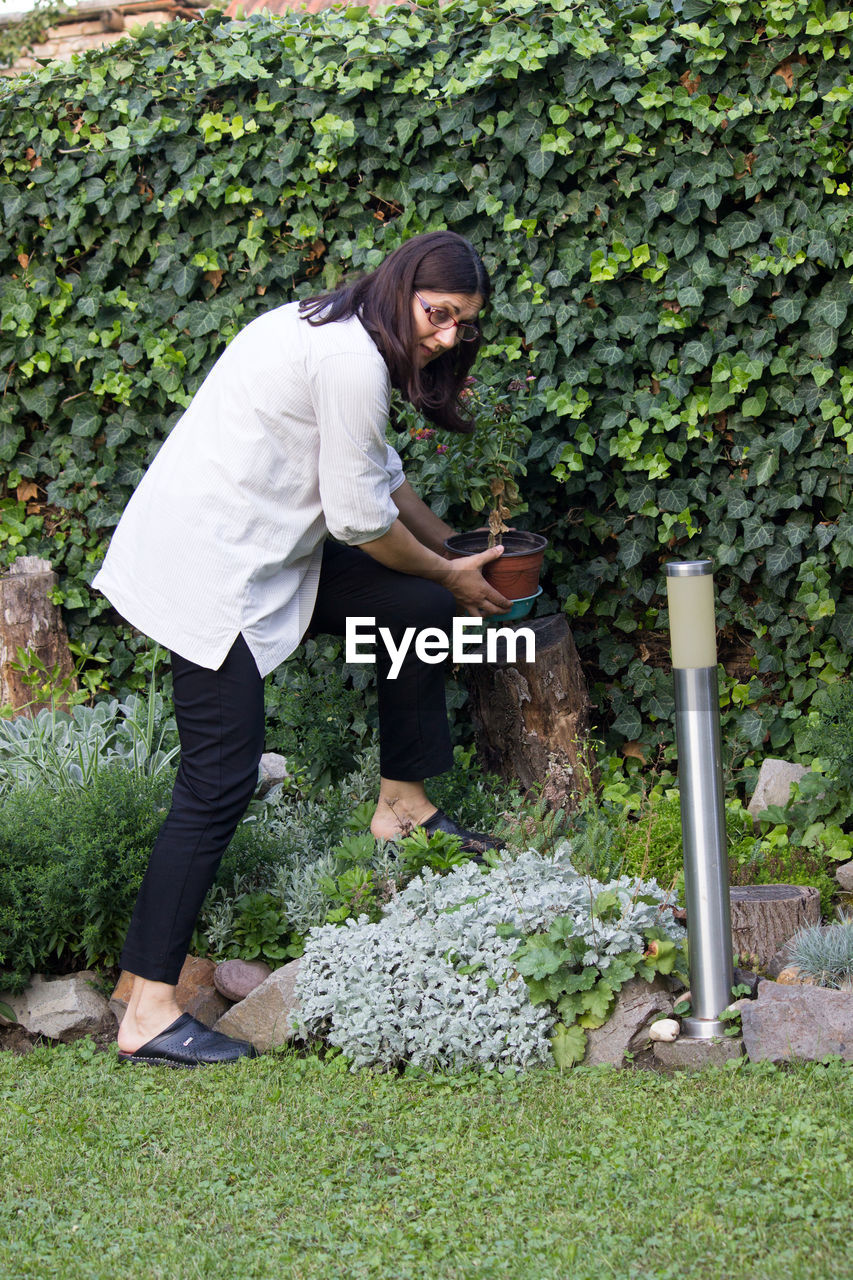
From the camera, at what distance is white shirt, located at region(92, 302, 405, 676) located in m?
2.83

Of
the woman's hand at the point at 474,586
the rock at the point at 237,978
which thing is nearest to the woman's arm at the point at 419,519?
the woman's hand at the point at 474,586

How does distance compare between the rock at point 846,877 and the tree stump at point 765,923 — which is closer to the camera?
the tree stump at point 765,923

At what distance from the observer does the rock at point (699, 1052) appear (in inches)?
104

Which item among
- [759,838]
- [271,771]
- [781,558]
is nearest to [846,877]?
[759,838]

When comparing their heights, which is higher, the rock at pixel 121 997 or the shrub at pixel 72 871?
the shrub at pixel 72 871

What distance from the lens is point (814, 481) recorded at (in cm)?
390

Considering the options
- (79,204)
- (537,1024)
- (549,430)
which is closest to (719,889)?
(537,1024)

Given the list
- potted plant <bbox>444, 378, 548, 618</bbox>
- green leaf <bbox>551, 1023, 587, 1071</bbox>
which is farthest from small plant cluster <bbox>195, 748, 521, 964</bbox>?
potted plant <bbox>444, 378, 548, 618</bbox>

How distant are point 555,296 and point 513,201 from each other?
0.34 m

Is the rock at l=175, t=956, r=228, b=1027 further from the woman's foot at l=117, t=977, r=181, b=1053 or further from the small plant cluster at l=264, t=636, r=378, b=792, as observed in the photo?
the small plant cluster at l=264, t=636, r=378, b=792

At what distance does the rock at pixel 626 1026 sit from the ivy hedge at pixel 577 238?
5.08ft

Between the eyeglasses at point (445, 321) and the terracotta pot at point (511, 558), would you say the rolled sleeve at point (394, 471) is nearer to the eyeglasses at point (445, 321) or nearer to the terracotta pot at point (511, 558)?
the terracotta pot at point (511, 558)

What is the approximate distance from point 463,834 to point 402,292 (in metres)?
1.57

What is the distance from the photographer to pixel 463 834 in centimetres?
358
